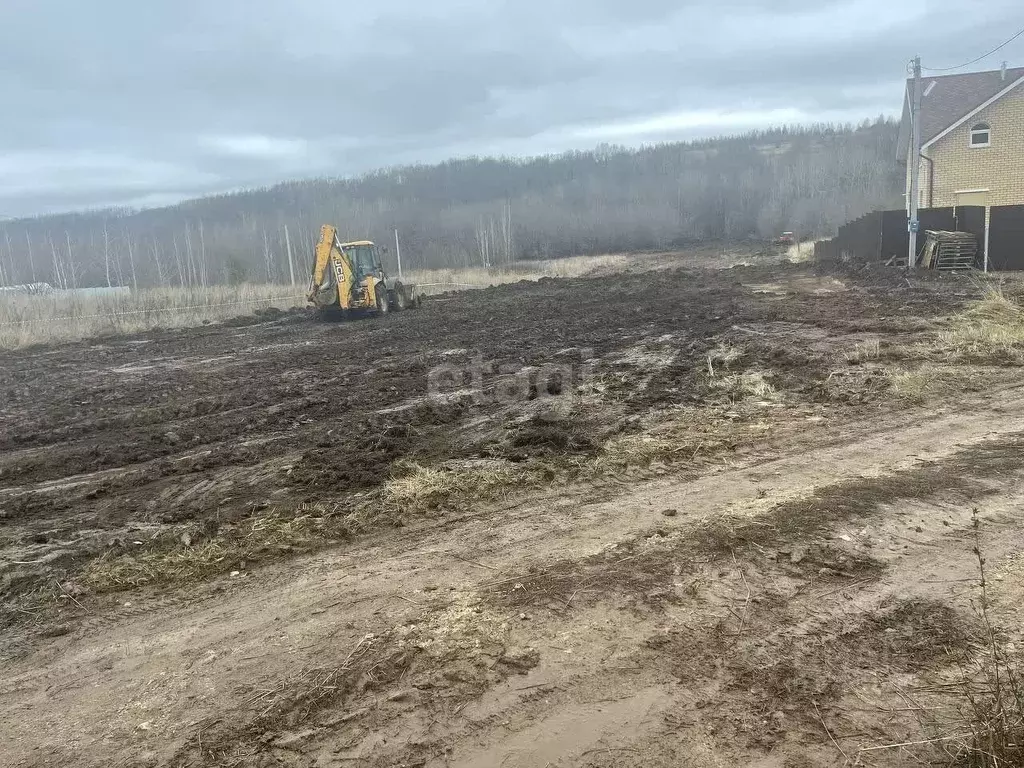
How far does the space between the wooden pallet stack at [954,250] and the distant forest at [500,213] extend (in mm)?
41542

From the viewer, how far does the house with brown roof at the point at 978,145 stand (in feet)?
97.1

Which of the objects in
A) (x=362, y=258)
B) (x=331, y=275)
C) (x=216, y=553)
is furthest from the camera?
(x=362, y=258)

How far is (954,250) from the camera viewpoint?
870 inches

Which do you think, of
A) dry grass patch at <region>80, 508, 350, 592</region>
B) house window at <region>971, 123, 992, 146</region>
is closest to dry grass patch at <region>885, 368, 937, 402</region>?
dry grass patch at <region>80, 508, 350, 592</region>

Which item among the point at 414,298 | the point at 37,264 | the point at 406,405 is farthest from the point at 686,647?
the point at 37,264

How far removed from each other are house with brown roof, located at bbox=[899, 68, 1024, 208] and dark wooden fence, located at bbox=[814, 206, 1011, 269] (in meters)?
4.78

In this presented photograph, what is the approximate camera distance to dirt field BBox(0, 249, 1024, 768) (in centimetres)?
323

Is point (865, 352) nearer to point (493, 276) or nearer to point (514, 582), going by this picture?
point (514, 582)

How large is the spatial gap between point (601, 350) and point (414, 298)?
14.3m

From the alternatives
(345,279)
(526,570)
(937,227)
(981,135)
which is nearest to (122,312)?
(345,279)

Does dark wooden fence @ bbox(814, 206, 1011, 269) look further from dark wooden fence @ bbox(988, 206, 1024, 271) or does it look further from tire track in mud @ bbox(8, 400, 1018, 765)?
tire track in mud @ bbox(8, 400, 1018, 765)

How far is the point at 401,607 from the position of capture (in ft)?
13.9

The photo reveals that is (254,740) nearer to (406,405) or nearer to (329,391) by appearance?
(406,405)

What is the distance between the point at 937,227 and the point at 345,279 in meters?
19.7
